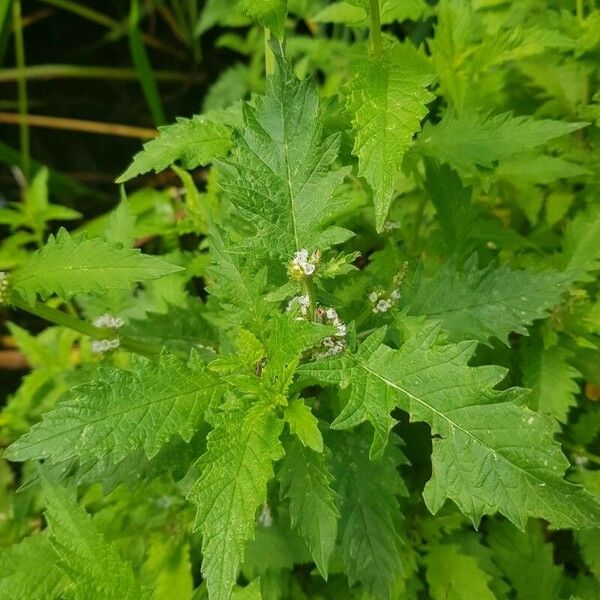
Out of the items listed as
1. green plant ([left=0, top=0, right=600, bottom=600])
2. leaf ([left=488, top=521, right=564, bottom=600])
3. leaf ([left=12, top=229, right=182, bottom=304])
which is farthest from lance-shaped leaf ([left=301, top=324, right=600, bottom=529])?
leaf ([left=488, top=521, right=564, bottom=600])

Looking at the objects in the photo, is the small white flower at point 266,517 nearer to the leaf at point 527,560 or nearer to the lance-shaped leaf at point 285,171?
the leaf at point 527,560

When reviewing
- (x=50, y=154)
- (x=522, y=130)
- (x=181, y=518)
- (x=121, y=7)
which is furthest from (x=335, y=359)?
(x=121, y=7)

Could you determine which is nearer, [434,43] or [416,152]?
[416,152]

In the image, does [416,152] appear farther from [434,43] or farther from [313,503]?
[313,503]

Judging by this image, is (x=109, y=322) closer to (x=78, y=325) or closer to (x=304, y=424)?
(x=78, y=325)

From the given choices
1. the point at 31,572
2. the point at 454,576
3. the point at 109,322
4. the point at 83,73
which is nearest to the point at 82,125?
the point at 83,73

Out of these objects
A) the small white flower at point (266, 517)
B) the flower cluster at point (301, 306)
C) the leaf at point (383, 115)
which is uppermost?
the leaf at point (383, 115)

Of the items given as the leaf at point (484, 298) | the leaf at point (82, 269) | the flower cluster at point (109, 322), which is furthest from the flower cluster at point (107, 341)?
the leaf at point (484, 298)
